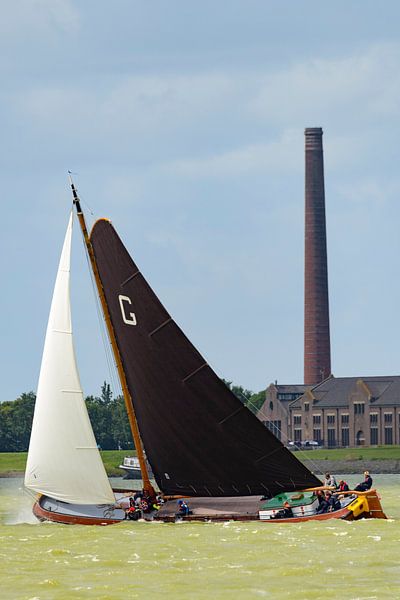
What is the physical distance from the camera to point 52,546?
46594 millimetres

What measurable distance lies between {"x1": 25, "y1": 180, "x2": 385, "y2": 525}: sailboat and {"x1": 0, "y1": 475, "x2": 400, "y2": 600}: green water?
3.18ft

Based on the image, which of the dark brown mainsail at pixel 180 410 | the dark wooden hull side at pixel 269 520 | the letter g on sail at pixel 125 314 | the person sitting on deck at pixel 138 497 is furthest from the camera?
the person sitting on deck at pixel 138 497

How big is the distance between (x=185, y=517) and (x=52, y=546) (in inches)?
286

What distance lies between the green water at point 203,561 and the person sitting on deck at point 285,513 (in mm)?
308

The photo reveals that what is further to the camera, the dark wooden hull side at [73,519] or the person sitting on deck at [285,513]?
the dark wooden hull side at [73,519]

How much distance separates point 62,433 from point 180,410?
4.56 m

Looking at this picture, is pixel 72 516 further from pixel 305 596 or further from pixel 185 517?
pixel 305 596

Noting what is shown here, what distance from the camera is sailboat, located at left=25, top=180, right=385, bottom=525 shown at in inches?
2036

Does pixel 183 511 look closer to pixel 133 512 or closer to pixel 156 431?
pixel 133 512

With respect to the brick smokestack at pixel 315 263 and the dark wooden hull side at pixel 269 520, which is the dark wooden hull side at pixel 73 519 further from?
the brick smokestack at pixel 315 263

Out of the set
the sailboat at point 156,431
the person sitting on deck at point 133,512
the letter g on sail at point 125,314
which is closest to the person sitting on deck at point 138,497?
the person sitting on deck at point 133,512

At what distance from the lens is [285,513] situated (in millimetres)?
51625

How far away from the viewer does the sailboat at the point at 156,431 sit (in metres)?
51.7

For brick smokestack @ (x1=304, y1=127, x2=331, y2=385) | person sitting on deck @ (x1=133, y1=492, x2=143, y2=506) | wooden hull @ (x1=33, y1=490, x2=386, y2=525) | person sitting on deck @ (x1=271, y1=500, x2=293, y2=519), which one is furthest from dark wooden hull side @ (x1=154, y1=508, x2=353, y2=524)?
brick smokestack @ (x1=304, y1=127, x2=331, y2=385)
